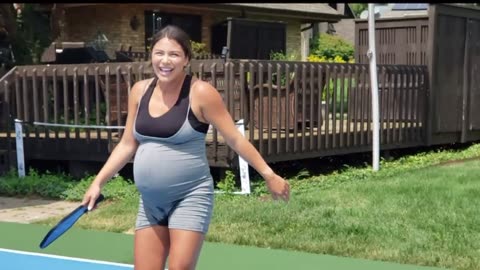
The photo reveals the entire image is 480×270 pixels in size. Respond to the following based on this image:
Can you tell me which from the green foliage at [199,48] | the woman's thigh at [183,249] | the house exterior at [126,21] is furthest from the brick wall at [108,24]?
the woman's thigh at [183,249]

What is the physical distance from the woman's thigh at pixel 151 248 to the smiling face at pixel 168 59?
89cm

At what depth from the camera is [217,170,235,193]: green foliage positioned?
32.9 feet

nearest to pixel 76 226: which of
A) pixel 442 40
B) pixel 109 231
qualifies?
pixel 109 231

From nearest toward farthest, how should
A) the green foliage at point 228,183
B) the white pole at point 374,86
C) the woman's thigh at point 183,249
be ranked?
the woman's thigh at point 183,249
the green foliage at point 228,183
the white pole at point 374,86

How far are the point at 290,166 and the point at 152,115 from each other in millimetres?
8209

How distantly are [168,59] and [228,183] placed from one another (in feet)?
19.3

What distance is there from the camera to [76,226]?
873 centimetres

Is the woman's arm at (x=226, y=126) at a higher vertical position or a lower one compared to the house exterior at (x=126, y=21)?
lower

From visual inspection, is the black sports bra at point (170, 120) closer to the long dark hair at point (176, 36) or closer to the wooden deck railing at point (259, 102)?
the long dark hair at point (176, 36)

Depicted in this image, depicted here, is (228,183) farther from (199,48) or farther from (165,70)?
(199,48)

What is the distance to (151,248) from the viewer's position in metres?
4.39

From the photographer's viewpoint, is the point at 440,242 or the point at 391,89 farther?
the point at 391,89

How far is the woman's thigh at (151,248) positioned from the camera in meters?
4.38

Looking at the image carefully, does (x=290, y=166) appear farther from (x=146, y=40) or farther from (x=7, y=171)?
(x=146, y=40)
